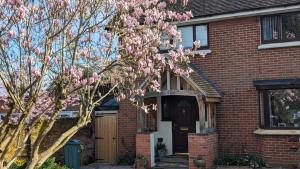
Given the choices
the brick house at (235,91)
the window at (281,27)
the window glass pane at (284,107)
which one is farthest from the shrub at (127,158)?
the window at (281,27)

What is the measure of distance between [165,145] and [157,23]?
8.35 m

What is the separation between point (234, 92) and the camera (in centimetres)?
1399

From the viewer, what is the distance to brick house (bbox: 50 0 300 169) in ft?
42.7

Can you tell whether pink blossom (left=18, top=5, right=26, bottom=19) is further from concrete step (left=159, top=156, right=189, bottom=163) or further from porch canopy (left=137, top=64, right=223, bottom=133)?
concrete step (left=159, top=156, right=189, bottom=163)

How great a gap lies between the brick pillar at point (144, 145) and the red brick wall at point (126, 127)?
1691mm

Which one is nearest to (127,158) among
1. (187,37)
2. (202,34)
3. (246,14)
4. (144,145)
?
(144,145)

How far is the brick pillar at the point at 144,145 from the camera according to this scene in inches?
534

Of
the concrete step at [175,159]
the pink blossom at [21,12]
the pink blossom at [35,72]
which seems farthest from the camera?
the concrete step at [175,159]

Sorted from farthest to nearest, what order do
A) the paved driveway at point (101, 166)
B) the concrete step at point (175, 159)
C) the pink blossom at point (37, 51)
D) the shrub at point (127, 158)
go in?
the shrub at point (127, 158), the paved driveway at point (101, 166), the concrete step at point (175, 159), the pink blossom at point (37, 51)

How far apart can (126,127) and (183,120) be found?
2330mm

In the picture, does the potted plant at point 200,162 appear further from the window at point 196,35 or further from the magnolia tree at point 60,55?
the magnolia tree at point 60,55

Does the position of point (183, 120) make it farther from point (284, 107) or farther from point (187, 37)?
point (284, 107)

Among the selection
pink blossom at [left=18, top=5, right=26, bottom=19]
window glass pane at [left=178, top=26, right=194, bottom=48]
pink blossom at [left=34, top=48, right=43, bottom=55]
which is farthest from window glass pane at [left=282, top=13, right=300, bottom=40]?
pink blossom at [left=18, top=5, right=26, bottom=19]

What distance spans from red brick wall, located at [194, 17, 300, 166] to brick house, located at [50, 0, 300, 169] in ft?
0.10
